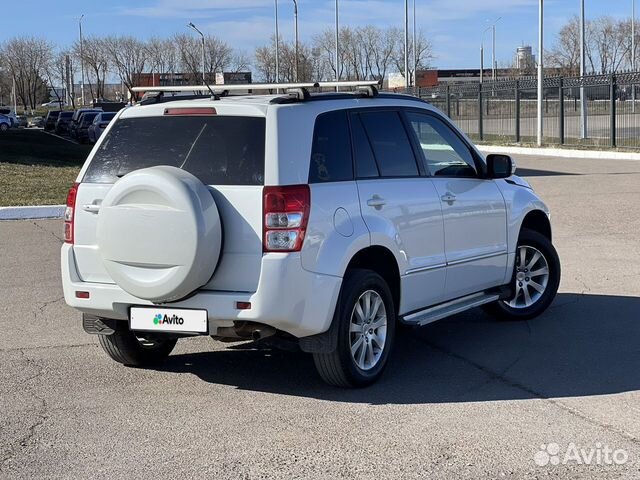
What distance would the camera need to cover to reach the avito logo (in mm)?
5996


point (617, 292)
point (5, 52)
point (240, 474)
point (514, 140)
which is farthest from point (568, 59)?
point (240, 474)

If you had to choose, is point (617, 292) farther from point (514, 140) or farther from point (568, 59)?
point (568, 59)

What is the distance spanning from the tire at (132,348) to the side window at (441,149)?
2.38m

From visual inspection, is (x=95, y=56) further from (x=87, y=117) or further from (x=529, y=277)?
(x=529, y=277)

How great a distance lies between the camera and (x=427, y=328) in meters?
8.34

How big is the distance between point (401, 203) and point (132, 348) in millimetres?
2206

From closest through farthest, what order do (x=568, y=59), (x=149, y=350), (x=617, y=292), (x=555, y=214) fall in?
1. (x=149, y=350)
2. (x=617, y=292)
3. (x=555, y=214)
4. (x=568, y=59)

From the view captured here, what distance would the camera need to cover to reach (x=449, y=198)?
730cm

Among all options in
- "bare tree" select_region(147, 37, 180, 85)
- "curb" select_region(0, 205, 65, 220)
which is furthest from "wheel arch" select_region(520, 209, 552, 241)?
"bare tree" select_region(147, 37, 180, 85)

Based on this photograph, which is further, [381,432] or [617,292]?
[617,292]

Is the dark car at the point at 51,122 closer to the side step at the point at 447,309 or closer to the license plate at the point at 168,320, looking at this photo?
the side step at the point at 447,309

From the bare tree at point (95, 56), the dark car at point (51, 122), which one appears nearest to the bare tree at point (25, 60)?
the bare tree at point (95, 56)

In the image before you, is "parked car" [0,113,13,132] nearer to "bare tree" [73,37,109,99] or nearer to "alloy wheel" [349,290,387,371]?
"bare tree" [73,37,109,99]

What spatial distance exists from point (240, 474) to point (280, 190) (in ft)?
5.75
